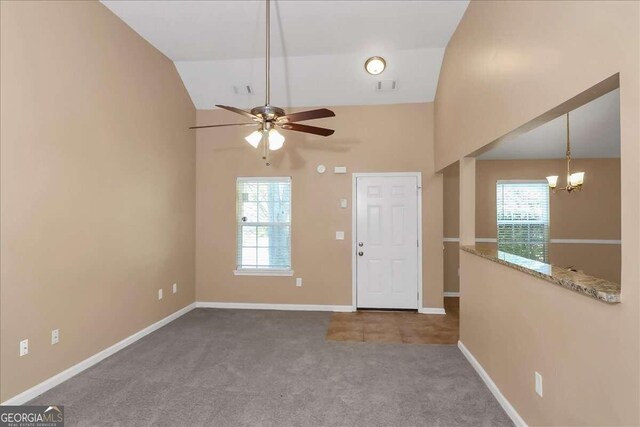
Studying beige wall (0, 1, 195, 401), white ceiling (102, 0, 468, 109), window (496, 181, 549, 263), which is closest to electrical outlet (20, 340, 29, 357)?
beige wall (0, 1, 195, 401)

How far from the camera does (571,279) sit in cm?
160

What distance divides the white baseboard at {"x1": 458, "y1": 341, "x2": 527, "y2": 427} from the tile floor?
19.8 inches

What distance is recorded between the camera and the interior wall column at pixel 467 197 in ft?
10.4

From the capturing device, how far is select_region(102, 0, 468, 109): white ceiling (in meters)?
3.16

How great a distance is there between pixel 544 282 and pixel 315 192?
3.38 metres

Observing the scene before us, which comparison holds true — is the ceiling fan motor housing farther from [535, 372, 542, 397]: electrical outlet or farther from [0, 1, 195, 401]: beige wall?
[535, 372, 542, 397]: electrical outlet

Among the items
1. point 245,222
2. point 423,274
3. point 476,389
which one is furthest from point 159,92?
point 476,389

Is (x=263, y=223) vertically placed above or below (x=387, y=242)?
above

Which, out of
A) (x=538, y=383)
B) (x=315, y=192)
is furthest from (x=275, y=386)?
(x=315, y=192)

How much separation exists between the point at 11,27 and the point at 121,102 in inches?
43.3

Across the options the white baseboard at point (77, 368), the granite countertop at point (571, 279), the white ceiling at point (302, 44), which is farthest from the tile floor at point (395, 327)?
the white ceiling at point (302, 44)

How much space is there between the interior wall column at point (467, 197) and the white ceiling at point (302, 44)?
1.59 meters

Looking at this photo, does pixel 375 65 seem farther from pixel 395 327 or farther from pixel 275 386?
pixel 275 386

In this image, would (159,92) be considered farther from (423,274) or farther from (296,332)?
(423,274)
